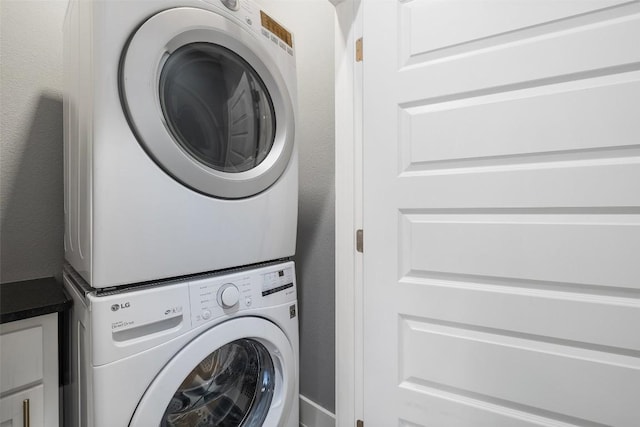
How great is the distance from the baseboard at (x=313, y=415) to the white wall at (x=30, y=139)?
48.1 inches

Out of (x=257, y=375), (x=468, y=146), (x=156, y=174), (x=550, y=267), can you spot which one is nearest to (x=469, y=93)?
(x=468, y=146)

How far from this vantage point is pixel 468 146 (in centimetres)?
104

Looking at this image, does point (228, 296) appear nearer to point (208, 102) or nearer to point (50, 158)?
point (208, 102)

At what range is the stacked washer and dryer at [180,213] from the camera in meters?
0.76

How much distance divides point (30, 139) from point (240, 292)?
0.98 m

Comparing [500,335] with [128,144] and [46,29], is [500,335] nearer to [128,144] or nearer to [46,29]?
[128,144]

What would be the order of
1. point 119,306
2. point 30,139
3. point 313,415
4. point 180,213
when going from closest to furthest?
point 119,306 → point 180,213 → point 30,139 → point 313,415

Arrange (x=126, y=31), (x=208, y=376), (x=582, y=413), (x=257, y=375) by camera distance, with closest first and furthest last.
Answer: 1. (x=126, y=31)
2. (x=582, y=413)
3. (x=208, y=376)
4. (x=257, y=375)

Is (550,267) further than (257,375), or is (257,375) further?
(257,375)

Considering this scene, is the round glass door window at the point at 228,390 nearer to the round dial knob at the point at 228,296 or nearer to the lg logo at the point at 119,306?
the round dial knob at the point at 228,296

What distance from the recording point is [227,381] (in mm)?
1082

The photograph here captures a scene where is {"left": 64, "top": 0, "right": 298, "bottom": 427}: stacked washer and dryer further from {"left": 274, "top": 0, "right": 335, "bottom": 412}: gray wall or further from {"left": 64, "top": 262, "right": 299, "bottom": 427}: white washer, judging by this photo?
{"left": 274, "top": 0, "right": 335, "bottom": 412}: gray wall

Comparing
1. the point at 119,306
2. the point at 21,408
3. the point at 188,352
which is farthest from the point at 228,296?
the point at 21,408

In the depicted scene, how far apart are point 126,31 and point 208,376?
992 mm
